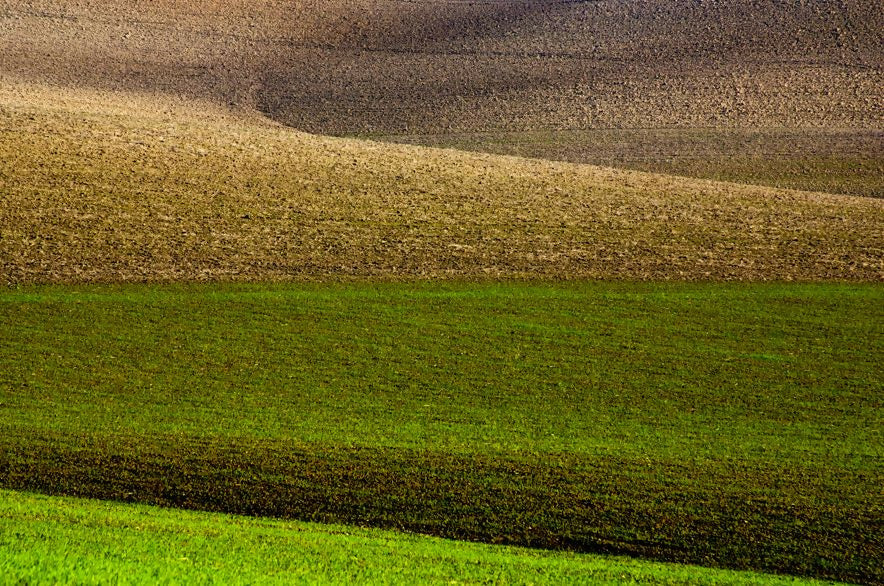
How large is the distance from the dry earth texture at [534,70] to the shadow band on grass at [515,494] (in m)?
26.5

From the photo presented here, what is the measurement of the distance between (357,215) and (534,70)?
3066 cm

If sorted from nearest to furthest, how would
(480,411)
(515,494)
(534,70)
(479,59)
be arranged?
(515,494)
(480,411)
(534,70)
(479,59)

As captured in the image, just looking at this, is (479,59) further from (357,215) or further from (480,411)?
(480,411)

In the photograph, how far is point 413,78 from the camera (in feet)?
180

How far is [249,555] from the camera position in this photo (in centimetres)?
940

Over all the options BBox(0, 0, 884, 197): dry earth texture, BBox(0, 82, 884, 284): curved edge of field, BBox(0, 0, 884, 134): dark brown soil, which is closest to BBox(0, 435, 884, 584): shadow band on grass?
BBox(0, 82, 884, 284): curved edge of field

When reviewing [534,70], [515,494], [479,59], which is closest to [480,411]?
[515,494]

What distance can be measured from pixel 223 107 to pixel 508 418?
36092 millimetres

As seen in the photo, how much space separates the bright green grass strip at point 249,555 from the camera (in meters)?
8.10

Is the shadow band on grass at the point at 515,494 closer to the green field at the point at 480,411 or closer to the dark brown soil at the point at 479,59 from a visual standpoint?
the green field at the point at 480,411

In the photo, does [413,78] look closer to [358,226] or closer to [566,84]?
[566,84]

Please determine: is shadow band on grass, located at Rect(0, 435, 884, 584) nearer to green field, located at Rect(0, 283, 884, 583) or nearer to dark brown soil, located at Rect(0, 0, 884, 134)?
green field, located at Rect(0, 283, 884, 583)

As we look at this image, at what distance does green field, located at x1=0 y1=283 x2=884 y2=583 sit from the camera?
1152 cm

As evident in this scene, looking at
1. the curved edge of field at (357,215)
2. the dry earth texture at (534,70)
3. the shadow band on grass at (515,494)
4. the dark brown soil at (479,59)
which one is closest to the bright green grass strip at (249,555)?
the shadow band on grass at (515,494)
